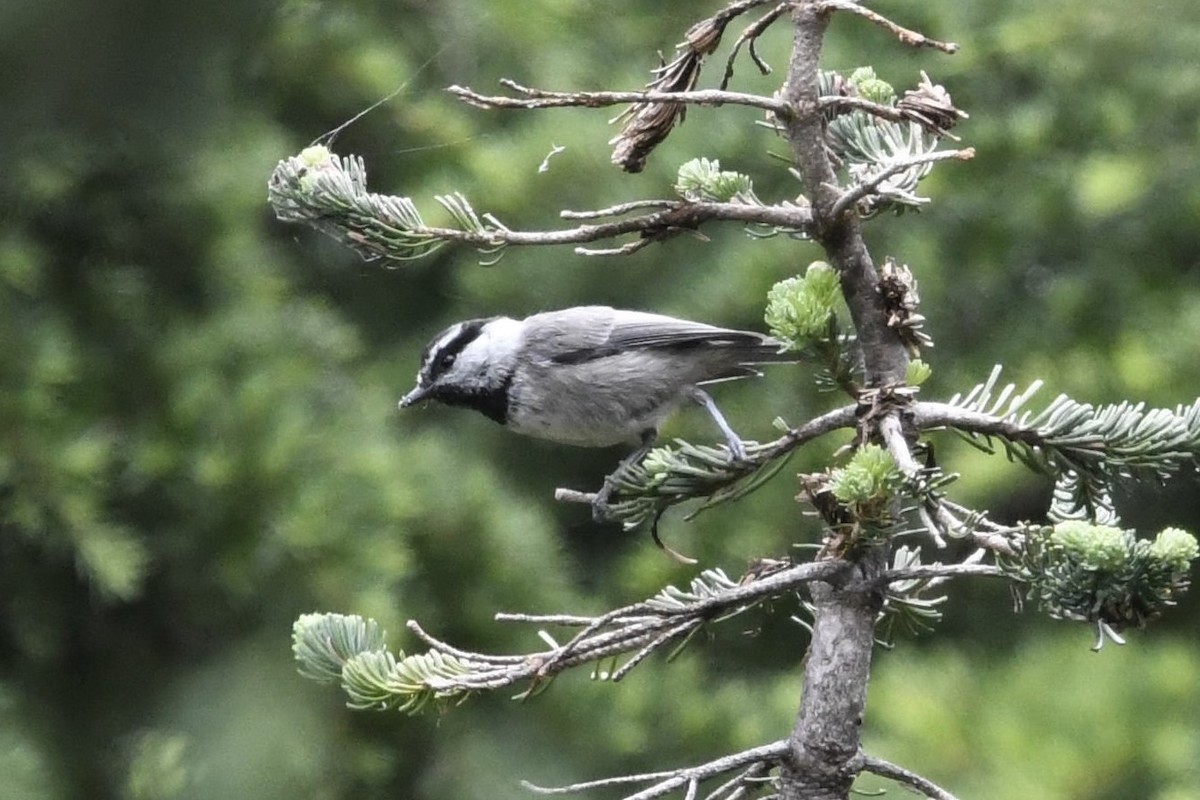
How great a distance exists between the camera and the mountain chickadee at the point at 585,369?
6.63 ft

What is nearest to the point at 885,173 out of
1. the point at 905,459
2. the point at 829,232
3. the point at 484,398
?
the point at 829,232

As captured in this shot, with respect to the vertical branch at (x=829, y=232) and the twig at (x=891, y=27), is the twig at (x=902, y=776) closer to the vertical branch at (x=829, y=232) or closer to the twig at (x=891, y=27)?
the vertical branch at (x=829, y=232)

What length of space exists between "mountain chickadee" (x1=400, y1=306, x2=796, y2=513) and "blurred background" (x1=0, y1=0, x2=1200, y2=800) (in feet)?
2.44

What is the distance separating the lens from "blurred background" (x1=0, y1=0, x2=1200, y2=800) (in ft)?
9.27

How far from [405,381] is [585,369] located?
1624 millimetres

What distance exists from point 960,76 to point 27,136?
6.93ft

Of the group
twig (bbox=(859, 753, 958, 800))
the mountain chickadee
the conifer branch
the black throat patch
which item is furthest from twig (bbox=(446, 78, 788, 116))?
the black throat patch

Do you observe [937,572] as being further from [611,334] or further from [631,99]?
[611,334]

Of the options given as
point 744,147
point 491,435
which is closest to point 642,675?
point 491,435

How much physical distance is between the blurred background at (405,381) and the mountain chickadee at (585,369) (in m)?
0.74

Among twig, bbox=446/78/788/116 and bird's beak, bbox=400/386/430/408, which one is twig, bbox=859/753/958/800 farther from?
bird's beak, bbox=400/386/430/408

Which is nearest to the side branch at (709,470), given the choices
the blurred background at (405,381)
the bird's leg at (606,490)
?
the bird's leg at (606,490)

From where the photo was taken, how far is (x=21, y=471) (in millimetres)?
2742

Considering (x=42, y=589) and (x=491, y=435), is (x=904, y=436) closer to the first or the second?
(x=42, y=589)
